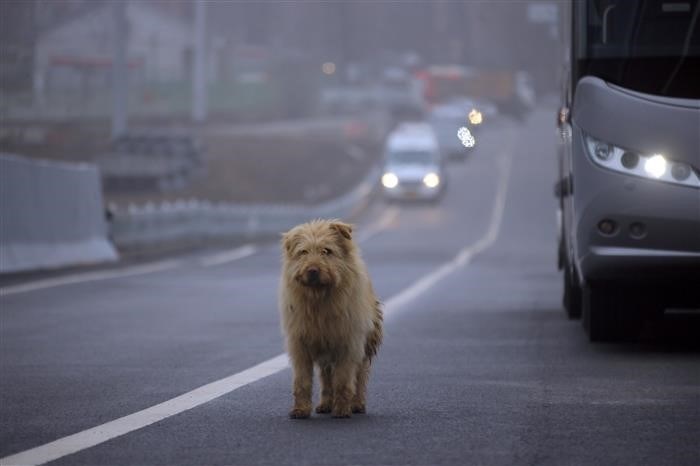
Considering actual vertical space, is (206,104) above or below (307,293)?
below

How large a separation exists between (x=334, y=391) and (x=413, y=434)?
77 cm

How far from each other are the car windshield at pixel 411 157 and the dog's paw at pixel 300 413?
198ft

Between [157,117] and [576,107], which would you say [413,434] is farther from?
[157,117]

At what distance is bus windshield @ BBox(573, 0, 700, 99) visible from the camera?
43.1ft

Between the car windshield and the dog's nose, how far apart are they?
60.8 m

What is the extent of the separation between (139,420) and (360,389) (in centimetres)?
125

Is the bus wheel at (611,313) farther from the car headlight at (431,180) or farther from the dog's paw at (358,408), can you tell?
the car headlight at (431,180)

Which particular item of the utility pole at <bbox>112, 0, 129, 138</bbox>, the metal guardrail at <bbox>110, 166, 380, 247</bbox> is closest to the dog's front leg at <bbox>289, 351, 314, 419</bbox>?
the utility pole at <bbox>112, 0, 129, 138</bbox>

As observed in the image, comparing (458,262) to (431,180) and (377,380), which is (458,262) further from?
(431,180)

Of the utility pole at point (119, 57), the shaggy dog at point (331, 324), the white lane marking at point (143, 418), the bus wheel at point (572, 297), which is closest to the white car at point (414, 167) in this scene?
the utility pole at point (119, 57)

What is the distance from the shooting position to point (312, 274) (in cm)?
859

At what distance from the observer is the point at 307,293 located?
8.99 metres

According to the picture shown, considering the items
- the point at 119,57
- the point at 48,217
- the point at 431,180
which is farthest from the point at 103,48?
the point at 48,217

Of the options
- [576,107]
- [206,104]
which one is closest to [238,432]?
[576,107]
